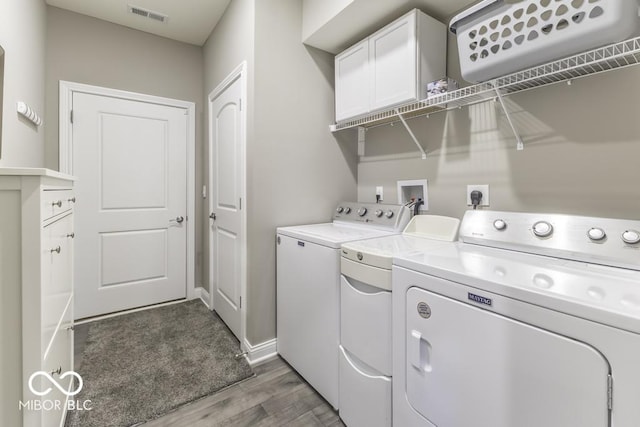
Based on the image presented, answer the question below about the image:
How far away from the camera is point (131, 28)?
8.88ft

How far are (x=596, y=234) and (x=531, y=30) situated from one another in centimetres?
80

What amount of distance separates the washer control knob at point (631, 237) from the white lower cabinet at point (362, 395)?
38.9 inches

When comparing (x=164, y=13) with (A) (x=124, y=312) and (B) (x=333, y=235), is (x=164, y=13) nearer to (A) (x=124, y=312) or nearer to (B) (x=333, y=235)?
(B) (x=333, y=235)

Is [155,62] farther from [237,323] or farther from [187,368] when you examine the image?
[187,368]

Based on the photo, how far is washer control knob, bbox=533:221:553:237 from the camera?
1.18 metres

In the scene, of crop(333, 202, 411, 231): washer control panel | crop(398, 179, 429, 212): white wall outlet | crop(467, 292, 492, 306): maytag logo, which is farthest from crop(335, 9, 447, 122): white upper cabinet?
crop(467, 292, 492, 306): maytag logo

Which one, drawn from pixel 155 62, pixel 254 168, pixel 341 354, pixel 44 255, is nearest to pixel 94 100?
pixel 155 62

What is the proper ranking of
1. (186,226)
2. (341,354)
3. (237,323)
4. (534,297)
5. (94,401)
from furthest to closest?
1. (186,226)
2. (237,323)
3. (94,401)
4. (341,354)
5. (534,297)

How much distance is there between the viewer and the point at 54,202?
41.4 inches

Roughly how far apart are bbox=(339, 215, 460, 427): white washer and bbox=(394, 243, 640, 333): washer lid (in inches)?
5.6

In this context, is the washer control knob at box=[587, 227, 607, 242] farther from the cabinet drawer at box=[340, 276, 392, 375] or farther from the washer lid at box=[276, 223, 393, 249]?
the washer lid at box=[276, 223, 393, 249]

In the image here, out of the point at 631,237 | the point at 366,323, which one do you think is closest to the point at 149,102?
the point at 366,323

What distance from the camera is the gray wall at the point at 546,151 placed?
3.86 ft

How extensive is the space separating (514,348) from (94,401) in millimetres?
2034
